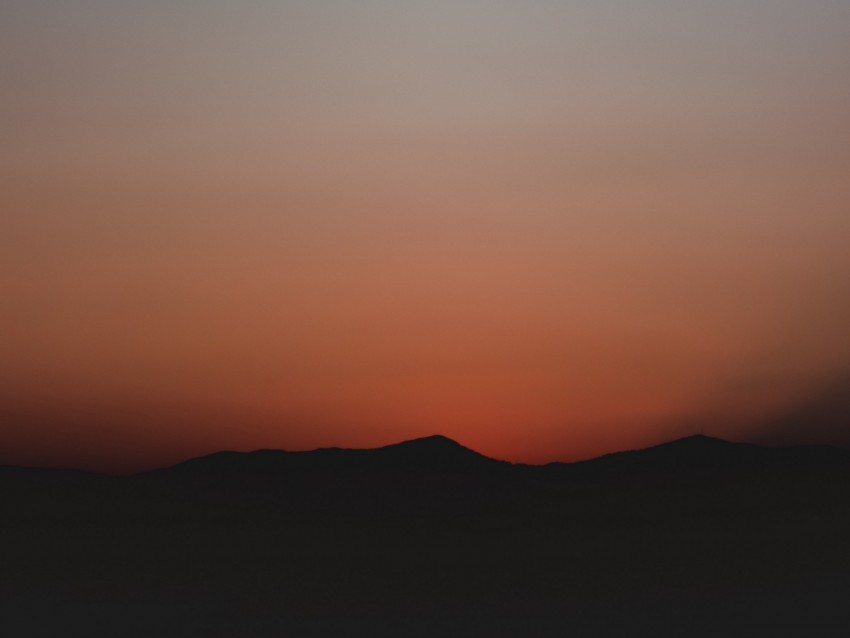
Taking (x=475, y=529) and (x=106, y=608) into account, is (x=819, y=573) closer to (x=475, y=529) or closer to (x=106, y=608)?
(x=106, y=608)

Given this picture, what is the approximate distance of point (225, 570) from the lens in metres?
43.8

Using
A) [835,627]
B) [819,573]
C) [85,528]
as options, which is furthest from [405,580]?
[85,528]

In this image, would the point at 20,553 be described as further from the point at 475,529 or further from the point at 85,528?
the point at 475,529

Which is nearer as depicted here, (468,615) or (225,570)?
(468,615)

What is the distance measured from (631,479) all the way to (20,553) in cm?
5832

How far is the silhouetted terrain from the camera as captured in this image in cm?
3272

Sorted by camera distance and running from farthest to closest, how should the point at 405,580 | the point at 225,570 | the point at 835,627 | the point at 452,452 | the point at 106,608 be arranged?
the point at 452,452 → the point at 225,570 → the point at 405,580 → the point at 106,608 → the point at 835,627

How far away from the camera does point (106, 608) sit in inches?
1407

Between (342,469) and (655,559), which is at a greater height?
(342,469)

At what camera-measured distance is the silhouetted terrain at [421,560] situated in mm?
32719

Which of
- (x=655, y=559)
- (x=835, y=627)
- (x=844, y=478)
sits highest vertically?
(x=844, y=478)

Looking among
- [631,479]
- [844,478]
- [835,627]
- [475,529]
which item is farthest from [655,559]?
[631,479]

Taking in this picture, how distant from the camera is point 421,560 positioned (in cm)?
4647

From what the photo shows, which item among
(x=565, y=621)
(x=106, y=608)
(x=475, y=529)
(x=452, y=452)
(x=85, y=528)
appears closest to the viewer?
(x=565, y=621)
